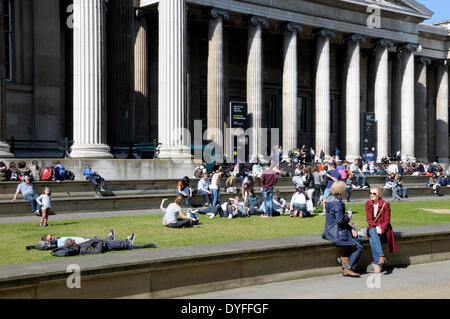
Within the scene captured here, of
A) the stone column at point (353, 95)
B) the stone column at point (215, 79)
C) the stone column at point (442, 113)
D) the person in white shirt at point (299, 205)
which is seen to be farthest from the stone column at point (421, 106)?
the person in white shirt at point (299, 205)

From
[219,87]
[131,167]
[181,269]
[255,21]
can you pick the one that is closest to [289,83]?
[255,21]

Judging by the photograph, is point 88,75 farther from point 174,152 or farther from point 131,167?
point 174,152

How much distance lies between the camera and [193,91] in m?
41.9

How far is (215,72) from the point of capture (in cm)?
3722

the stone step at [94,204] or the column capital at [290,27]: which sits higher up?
the column capital at [290,27]

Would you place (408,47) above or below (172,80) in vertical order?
above

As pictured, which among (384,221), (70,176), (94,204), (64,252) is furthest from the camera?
(70,176)

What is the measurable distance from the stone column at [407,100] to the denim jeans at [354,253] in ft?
133

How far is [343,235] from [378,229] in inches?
29.6

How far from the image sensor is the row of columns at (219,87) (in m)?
23.6

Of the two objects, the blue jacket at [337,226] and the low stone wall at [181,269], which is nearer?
the low stone wall at [181,269]

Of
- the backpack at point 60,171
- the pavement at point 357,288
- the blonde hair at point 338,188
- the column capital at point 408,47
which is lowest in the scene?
the pavement at point 357,288

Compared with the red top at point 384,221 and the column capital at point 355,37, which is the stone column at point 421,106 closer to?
the column capital at point 355,37

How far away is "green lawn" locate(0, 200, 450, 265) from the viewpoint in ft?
39.2
